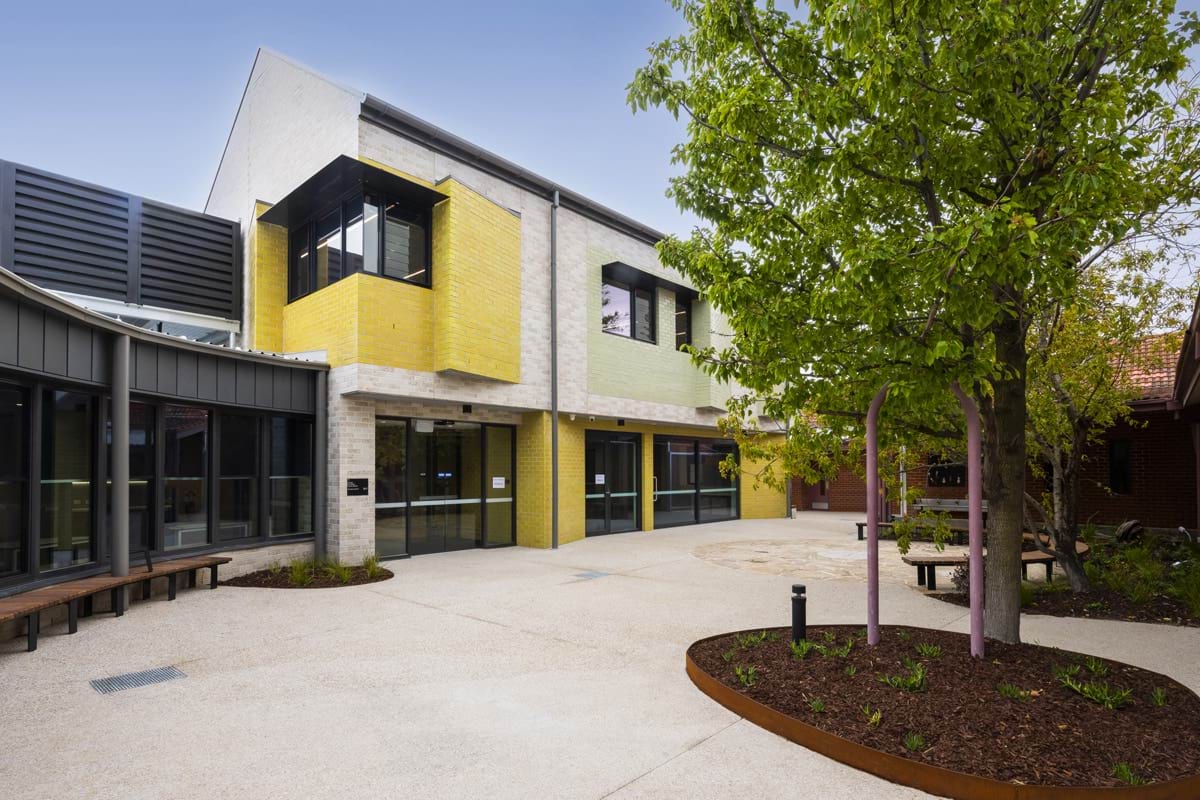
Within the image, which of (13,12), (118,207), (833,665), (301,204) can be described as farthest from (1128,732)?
(13,12)

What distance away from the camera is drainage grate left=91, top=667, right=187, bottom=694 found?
5.39 m

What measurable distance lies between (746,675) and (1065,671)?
2.27 meters

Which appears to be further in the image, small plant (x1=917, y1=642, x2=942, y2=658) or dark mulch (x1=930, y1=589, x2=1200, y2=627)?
dark mulch (x1=930, y1=589, x2=1200, y2=627)

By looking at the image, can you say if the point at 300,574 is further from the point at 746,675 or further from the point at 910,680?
the point at 910,680

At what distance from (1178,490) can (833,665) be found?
611 inches

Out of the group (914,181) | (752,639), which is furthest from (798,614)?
(914,181)

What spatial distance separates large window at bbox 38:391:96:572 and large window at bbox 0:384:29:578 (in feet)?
1.16

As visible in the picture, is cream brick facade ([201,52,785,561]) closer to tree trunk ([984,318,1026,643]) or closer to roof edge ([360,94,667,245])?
roof edge ([360,94,667,245])

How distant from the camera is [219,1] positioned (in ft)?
49.6

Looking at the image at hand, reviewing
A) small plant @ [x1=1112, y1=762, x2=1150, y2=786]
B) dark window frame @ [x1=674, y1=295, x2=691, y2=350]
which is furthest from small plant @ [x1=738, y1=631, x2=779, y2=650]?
dark window frame @ [x1=674, y1=295, x2=691, y2=350]

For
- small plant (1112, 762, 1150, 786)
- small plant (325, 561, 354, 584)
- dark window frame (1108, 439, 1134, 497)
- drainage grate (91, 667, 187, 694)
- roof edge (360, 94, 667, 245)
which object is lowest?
small plant (325, 561, 354, 584)

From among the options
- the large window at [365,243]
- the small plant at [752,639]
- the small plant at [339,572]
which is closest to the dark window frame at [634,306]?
the large window at [365,243]

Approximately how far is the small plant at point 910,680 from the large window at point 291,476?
961 cm

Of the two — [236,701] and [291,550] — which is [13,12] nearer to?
[291,550]
